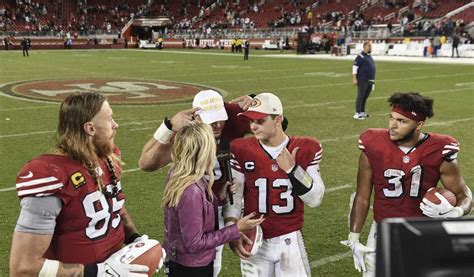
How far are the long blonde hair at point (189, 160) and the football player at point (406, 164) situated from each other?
3.57ft

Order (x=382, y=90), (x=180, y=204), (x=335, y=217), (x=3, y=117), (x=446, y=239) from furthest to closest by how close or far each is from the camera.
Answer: (x=382, y=90), (x=3, y=117), (x=335, y=217), (x=180, y=204), (x=446, y=239)

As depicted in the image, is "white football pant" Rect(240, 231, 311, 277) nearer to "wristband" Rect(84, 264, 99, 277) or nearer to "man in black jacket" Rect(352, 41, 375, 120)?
"wristband" Rect(84, 264, 99, 277)

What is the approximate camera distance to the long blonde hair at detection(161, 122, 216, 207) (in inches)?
100

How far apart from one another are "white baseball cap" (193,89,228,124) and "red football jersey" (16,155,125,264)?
3.23 ft

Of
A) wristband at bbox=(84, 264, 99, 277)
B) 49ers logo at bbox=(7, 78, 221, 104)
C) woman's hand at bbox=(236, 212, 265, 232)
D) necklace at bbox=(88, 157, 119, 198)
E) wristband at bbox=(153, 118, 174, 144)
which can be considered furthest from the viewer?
49ers logo at bbox=(7, 78, 221, 104)

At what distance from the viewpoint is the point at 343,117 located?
10.5 metres

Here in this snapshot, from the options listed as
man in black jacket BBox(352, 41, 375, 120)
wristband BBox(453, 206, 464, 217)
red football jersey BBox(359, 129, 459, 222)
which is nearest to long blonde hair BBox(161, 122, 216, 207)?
red football jersey BBox(359, 129, 459, 222)

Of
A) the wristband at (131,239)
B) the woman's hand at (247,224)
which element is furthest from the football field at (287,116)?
the wristband at (131,239)

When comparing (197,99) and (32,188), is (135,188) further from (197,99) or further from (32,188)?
(32,188)

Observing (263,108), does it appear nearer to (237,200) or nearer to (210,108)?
(210,108)

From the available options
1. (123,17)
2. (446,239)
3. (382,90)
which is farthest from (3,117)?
(123,17)

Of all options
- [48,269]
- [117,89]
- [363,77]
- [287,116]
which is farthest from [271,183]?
[117,89]

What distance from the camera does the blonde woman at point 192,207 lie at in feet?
8.34

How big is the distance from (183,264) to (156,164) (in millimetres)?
791
